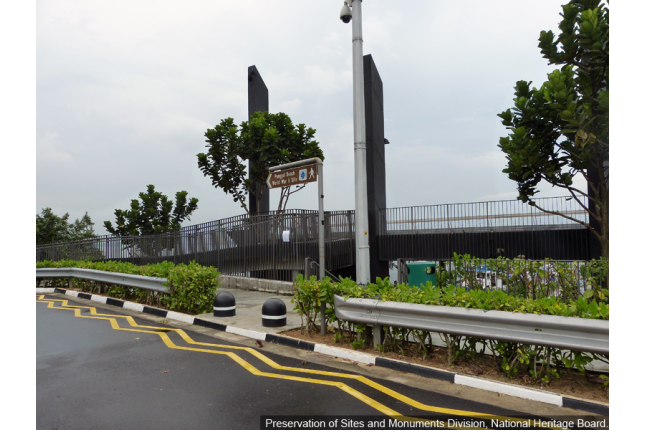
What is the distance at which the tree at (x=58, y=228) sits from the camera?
31.1m

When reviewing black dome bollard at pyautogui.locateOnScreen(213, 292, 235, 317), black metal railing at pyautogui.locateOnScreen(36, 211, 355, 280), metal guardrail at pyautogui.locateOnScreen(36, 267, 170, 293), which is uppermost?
black metal railing at pyautogui.locateOnScreen(36, 211, 355, 280)

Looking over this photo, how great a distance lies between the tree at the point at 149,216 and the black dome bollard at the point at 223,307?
848 inches

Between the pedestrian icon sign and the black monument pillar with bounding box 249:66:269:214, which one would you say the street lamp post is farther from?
the black monument pillar with bounding box 249:66:269:214

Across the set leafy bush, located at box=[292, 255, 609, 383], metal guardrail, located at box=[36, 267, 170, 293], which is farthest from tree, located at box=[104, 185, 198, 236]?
leafy bush, located at box=[292, 255, 609, 383]

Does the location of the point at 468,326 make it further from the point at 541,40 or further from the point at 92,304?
the point at 541,40

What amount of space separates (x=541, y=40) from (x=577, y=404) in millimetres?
12063

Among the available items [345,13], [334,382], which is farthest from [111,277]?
[345,13]

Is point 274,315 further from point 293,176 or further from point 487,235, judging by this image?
point 487,235

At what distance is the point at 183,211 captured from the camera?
30.2 metres

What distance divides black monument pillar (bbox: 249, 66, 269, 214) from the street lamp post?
55.8 ft

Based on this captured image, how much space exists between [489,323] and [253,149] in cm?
1989

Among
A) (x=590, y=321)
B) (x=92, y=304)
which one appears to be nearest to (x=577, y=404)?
(x=590, y=321)

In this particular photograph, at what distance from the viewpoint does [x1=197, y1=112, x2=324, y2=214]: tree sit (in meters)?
22.9

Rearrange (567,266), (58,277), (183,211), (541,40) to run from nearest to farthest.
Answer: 1. (567,266)
2. (541,40)
3. (58,277)
4. (183,211)
